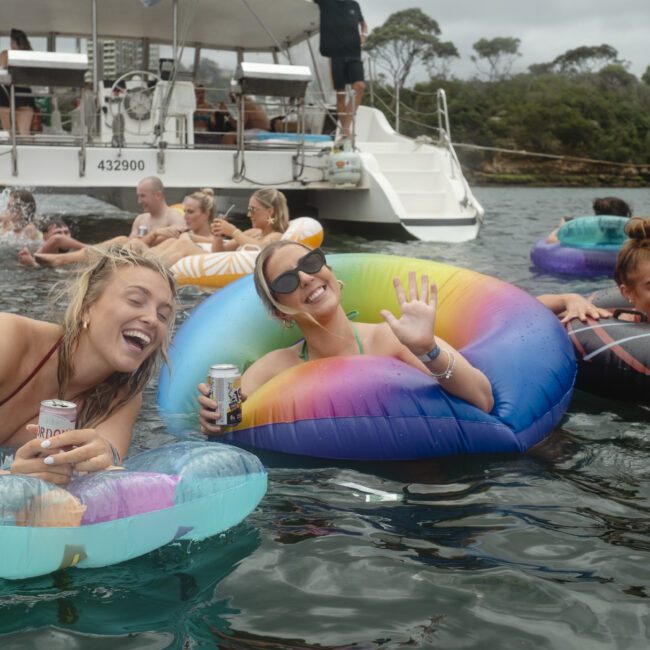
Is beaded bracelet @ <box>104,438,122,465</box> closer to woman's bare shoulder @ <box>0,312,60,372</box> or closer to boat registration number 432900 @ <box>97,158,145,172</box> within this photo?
woman's bare shoulder @ <box>0,312,60,372</box>

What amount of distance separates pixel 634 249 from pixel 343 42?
8.57 meters

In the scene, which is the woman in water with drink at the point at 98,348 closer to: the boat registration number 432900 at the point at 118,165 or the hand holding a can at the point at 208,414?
the hand holding a can at the point at 208,414

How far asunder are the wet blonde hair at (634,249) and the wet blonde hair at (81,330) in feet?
7.32

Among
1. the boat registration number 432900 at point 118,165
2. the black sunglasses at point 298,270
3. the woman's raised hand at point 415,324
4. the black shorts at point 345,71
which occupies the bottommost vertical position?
the woman's raised hand at point 415,324

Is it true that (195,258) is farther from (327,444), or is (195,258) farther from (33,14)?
(33,14)

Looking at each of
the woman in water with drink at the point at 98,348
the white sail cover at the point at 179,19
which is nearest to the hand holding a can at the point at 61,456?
the woman in water with drink at the point at 98,348

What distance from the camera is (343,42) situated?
1202 centimetres

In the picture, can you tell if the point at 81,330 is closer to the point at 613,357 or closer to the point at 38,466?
the point at 38,466

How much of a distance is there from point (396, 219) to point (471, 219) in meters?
0.94

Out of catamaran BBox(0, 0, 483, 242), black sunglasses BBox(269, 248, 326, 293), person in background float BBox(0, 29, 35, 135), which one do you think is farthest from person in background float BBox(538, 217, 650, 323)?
person in background float BBox(0, 29, 35, 135)

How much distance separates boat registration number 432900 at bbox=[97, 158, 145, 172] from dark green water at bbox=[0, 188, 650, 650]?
7.31 metres

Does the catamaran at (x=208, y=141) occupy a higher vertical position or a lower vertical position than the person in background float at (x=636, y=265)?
higher

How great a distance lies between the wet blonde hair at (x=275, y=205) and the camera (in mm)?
8594

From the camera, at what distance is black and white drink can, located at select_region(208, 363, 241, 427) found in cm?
339
